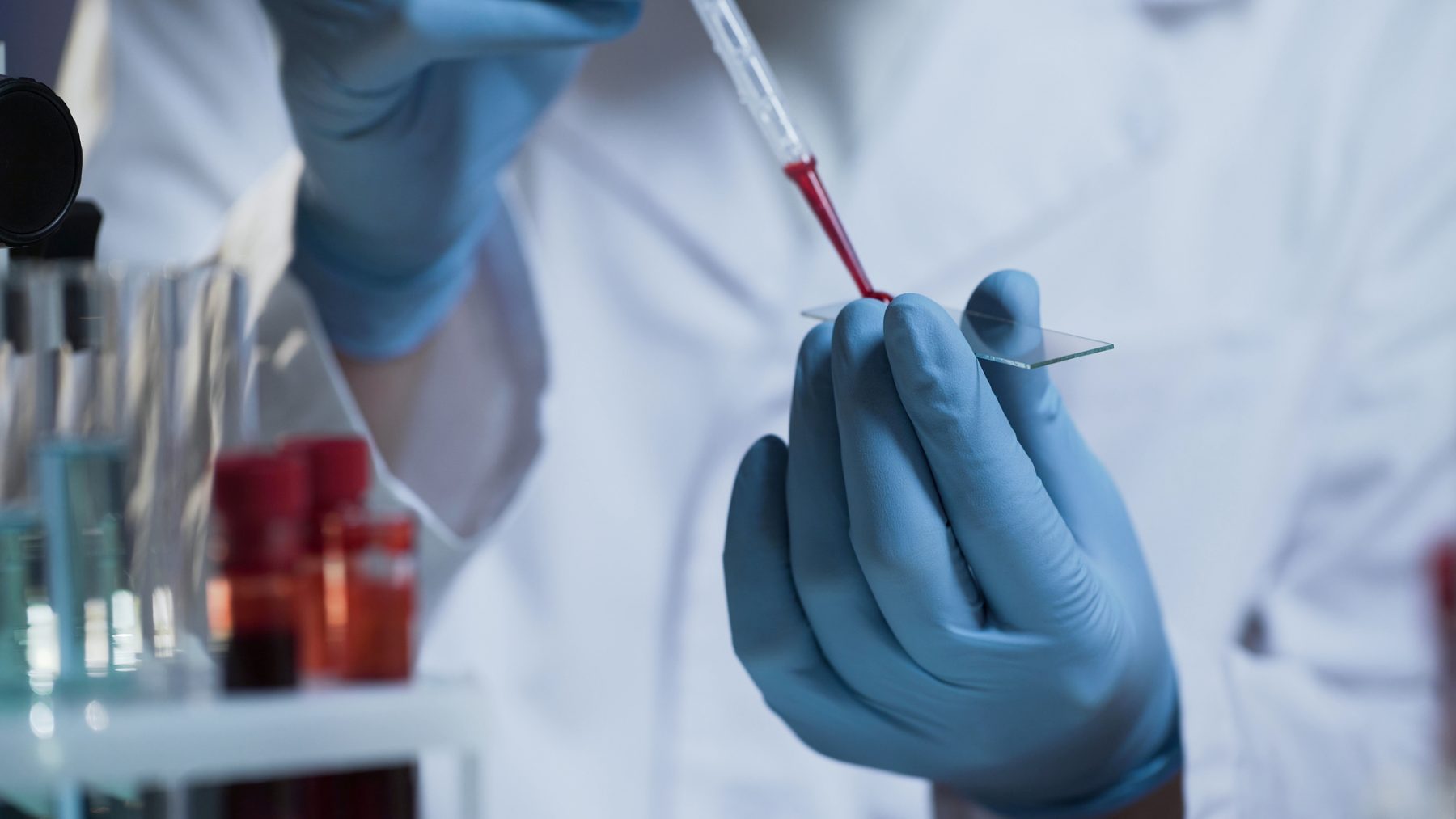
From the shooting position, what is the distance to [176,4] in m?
0.95

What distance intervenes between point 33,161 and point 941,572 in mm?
476

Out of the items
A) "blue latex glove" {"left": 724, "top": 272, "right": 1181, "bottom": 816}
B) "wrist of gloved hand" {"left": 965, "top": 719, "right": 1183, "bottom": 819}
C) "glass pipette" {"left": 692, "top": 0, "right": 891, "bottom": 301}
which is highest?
"glass pipette" {"left": 692, "top": 0, "right": 891, "bottom": 301}

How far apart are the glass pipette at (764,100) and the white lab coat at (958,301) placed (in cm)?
35

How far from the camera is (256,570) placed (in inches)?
21.4

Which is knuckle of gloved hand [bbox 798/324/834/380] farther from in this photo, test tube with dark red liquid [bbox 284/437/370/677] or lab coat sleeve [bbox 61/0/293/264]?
lab coat sleeve [bbox 61/0/293/264]

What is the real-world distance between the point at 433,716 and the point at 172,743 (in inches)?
4.0

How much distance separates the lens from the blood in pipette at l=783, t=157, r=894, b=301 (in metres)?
0.68

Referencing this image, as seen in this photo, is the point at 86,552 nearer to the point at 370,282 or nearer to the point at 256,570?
the point at 256,570

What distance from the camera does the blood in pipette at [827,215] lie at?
26.9 inches

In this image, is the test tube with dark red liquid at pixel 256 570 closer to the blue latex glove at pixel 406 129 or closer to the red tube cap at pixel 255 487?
the red tube cap at pixel 255 487

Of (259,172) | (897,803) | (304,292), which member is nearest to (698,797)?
(897,803)

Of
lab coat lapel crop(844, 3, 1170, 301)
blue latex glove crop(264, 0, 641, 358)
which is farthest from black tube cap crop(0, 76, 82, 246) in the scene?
lab coat lapel crop(844, 3, 1170, 301)

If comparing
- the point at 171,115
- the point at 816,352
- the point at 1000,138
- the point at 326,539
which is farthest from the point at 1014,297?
the point at 171,115

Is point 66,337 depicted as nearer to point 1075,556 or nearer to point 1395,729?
point 1075,556
